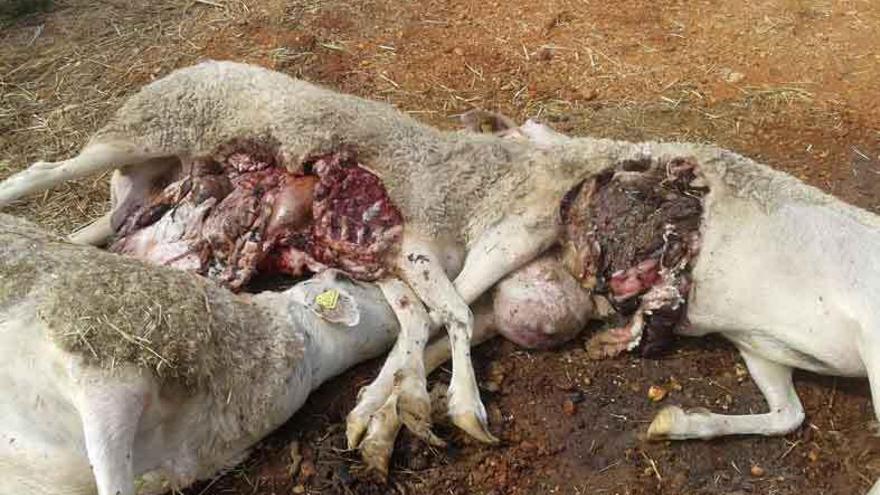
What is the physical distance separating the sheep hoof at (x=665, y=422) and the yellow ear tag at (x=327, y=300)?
1405mm

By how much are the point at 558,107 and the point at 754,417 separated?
8.79ft

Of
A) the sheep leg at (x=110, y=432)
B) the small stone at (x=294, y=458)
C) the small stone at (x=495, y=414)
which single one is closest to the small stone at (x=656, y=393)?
→ the small stone at (x=495, y=414)

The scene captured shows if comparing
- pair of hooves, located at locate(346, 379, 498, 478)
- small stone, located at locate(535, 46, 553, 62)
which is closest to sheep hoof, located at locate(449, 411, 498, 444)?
pair of hooves, located at locate(346, 379, 498, 478)

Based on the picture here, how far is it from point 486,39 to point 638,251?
3157mm

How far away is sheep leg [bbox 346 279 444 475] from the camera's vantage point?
355cm

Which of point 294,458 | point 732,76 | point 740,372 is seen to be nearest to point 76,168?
point 294,458

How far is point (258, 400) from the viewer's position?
3.46 metres

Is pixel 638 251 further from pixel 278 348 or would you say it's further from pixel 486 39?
pixel 486 39

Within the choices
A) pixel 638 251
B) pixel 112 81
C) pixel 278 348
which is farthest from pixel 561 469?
pixel 112 81

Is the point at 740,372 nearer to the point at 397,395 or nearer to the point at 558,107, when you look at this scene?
the point at 397,395

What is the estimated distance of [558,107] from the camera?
585 cm

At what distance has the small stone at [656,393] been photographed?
3916 mm

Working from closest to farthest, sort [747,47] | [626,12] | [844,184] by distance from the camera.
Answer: [844,184] → [747,47] → [626,12]

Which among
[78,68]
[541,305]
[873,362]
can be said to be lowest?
[78,68]
